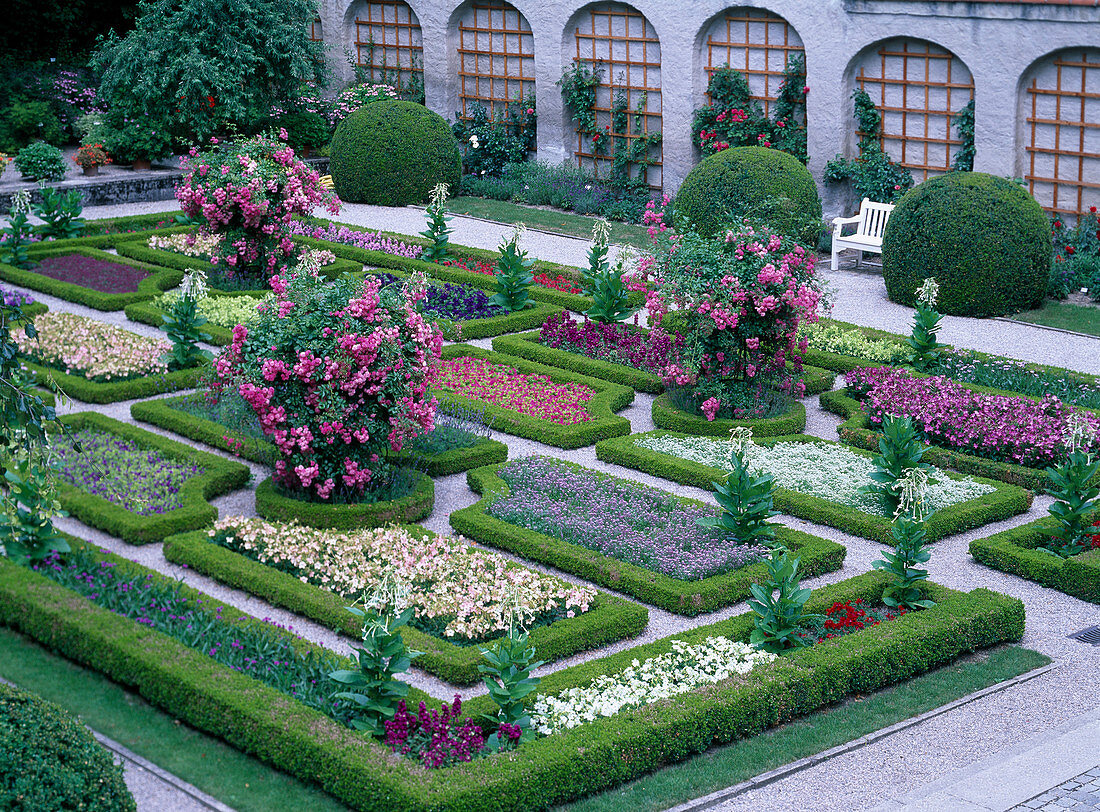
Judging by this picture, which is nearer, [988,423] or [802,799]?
[802,799]

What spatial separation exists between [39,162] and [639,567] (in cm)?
1577

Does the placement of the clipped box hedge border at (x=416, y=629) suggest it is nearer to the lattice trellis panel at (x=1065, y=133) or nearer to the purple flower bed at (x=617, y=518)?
the purple flower bed at (x=617, y=518)

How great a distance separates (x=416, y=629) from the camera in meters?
8.48

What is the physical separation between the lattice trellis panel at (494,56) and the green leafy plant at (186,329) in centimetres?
→ 1168

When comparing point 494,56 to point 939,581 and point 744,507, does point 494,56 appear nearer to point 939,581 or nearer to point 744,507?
point 744,507

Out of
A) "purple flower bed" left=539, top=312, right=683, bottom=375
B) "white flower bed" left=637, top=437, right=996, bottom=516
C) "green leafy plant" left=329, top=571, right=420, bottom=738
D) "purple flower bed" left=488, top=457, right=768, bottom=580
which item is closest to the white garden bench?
"purple flower bed" left=539, top=312, right=683, bottom=375

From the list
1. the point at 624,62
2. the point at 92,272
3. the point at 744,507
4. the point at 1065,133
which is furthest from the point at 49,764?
the point at 624,62

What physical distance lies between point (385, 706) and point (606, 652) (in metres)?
1.79

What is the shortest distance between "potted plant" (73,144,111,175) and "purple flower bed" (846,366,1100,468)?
14.7 meters

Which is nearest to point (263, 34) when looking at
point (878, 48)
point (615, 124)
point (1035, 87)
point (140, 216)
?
point (140, 216)

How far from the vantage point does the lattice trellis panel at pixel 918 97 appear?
1850 cm

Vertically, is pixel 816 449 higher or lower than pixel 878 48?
lower

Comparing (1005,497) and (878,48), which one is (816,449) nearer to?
(1005,497)

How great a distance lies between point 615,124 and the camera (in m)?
22.5
